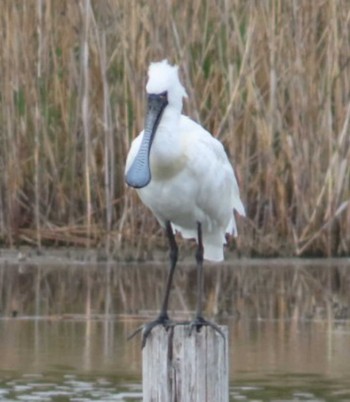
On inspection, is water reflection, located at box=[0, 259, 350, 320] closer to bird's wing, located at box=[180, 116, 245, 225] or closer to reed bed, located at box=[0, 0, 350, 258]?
reed bed, located at box=[0, 0, 350, 258]

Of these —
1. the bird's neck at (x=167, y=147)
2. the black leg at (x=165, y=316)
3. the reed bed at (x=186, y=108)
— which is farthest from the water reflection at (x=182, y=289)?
the bird's neck at (x=167, y=147)

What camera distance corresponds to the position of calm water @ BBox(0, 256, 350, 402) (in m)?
7.90

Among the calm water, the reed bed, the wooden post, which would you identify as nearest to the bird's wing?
the calm water

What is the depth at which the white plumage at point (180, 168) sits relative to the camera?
666 centimetres

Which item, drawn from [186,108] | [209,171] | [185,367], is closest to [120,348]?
[209,171]

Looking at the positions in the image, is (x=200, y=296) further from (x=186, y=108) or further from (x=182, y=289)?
(x=186, y=108)

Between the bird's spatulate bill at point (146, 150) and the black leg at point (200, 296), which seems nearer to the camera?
the black leg at point (200, 296)

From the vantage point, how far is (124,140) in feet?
39.0

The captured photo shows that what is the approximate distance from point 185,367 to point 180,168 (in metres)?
1.74

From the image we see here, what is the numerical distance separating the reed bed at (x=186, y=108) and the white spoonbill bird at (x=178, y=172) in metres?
4.42

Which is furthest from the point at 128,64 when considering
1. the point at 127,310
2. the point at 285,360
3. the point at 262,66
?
the point at 285,360

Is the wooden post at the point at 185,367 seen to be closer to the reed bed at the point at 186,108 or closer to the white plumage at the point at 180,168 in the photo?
the white plumage at the point at 180,168

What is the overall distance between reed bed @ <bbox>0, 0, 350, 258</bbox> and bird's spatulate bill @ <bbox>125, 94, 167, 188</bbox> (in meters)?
4.99

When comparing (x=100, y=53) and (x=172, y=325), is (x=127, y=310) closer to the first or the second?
(x=100, y=53)
